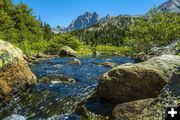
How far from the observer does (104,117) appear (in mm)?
15547

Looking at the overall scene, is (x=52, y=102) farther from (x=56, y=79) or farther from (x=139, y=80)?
(x=56, y=79)

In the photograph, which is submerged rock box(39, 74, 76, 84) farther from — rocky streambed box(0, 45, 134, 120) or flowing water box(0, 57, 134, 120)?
flowing water box(0, 57, 134, 120)

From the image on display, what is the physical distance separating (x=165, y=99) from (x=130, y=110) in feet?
11.3

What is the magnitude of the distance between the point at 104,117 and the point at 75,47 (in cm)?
9241

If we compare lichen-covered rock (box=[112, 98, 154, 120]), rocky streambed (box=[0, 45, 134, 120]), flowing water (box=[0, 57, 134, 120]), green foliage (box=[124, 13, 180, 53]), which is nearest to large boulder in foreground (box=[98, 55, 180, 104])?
rocky streambed (box=[0, 45, 134, 120])

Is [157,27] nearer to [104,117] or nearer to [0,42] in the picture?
[0,42]

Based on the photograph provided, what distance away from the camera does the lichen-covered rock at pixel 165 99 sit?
31.2ft

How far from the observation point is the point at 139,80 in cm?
1594

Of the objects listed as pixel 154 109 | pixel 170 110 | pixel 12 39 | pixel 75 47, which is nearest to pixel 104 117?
pixel 154 109

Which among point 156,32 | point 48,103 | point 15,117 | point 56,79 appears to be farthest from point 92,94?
point 156,32

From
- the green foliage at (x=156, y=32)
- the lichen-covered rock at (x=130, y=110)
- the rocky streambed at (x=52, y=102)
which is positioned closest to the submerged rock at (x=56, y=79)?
the rocky streambed at (x=52, y=102)

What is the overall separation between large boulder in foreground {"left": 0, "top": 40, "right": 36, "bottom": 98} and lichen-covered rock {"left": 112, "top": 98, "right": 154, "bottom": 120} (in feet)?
26.1

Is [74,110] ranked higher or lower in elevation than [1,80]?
lower

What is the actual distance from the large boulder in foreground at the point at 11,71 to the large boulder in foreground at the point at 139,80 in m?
5.81
